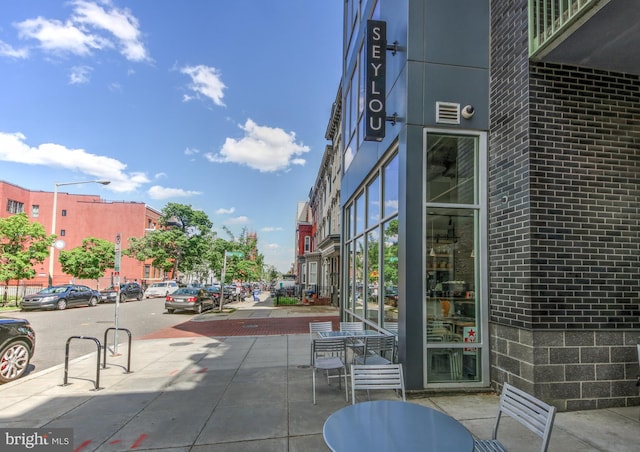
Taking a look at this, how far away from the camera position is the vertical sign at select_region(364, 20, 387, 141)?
6762mm

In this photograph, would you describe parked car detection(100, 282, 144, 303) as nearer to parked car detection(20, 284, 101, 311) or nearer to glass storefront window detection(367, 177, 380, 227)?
parked car detection(20, 284, 101, 311)

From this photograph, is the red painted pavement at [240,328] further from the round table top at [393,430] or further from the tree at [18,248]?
the tree at [18,248]

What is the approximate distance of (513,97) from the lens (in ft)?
18.3

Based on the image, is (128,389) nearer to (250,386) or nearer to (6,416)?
(6,416)

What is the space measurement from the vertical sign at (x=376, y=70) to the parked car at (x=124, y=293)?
2620 cm

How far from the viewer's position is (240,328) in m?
14.0

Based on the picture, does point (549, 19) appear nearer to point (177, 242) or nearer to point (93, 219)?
point (177, 242)

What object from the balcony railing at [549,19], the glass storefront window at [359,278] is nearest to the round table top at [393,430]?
the balcony railing at [549,19]

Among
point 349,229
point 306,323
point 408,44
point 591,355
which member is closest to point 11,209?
point 306,323

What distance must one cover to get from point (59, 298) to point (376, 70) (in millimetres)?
22089

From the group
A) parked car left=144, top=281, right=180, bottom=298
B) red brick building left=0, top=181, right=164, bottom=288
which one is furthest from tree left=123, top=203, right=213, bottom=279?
parked car left=144, top=281, right=180, bottom=298

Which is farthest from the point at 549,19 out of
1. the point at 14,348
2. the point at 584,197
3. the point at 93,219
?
the point at 93,219

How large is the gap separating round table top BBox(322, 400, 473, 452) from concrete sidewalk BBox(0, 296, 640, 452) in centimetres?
139

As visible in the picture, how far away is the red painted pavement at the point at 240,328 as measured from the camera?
12.5 m
